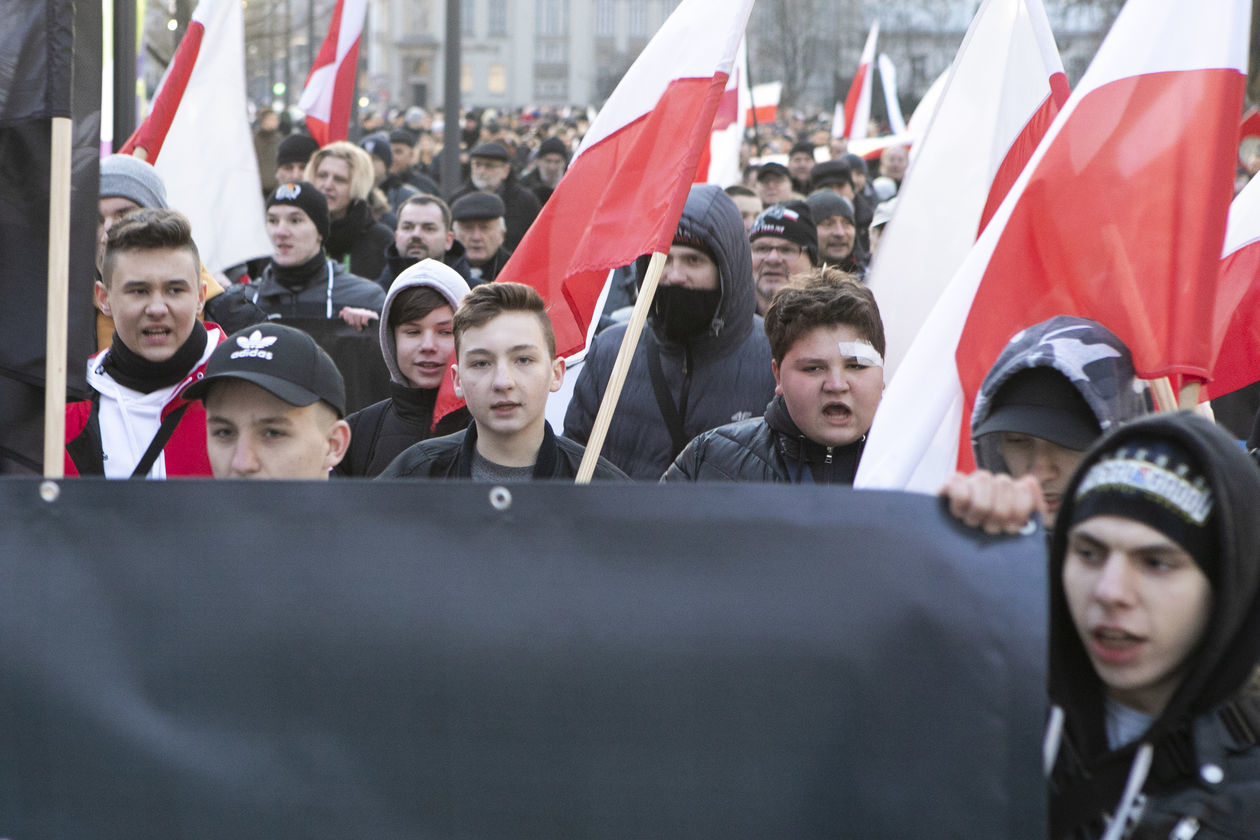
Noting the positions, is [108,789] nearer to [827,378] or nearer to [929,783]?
[929,783]

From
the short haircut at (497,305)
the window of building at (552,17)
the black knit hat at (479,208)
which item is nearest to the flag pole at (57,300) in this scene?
the short haircut at (497,305)

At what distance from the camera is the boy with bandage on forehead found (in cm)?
398

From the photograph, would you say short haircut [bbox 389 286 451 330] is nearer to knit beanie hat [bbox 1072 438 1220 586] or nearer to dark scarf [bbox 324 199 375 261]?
Answer: knit beanie hat [bbox 1072 438 1220 586]

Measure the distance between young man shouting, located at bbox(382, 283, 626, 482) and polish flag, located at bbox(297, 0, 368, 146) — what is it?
19.6 feet

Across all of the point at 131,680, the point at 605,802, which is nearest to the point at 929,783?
the point at 605,802

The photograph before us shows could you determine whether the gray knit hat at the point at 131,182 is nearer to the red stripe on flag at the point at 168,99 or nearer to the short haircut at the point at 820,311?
the red stripe on flag at the point at 168,99

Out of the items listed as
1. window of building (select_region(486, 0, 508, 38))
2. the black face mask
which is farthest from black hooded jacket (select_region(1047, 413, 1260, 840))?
window of building (select_region(486, 0, 508, 38))

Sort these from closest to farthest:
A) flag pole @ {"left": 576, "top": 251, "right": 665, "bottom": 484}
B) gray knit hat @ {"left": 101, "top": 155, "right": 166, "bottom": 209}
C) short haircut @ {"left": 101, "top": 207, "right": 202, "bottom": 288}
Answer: flag pole @ {"left": 576, "top": 251, "right": 665, "bottom": 484} < short haircut @ {"left": 101, "top": 207, "right": 202, "bottom": 288} < gray knit hat @ {"left": 101, "top": 155, "right": 166, "bottom": 209}

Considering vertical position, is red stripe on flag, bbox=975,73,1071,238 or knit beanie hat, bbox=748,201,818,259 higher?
red stripe on flag, bbox=975,73,1071,238

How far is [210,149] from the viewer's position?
295 inches

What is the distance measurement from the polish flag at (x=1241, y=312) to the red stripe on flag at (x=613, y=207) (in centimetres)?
147

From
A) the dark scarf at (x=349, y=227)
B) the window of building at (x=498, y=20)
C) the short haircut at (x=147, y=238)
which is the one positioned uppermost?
the window of building at (x=498, y=20)

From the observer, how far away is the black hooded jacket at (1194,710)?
211cm

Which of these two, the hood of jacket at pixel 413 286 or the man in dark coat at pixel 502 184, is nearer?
the hood of jacket at pixel 413 286
